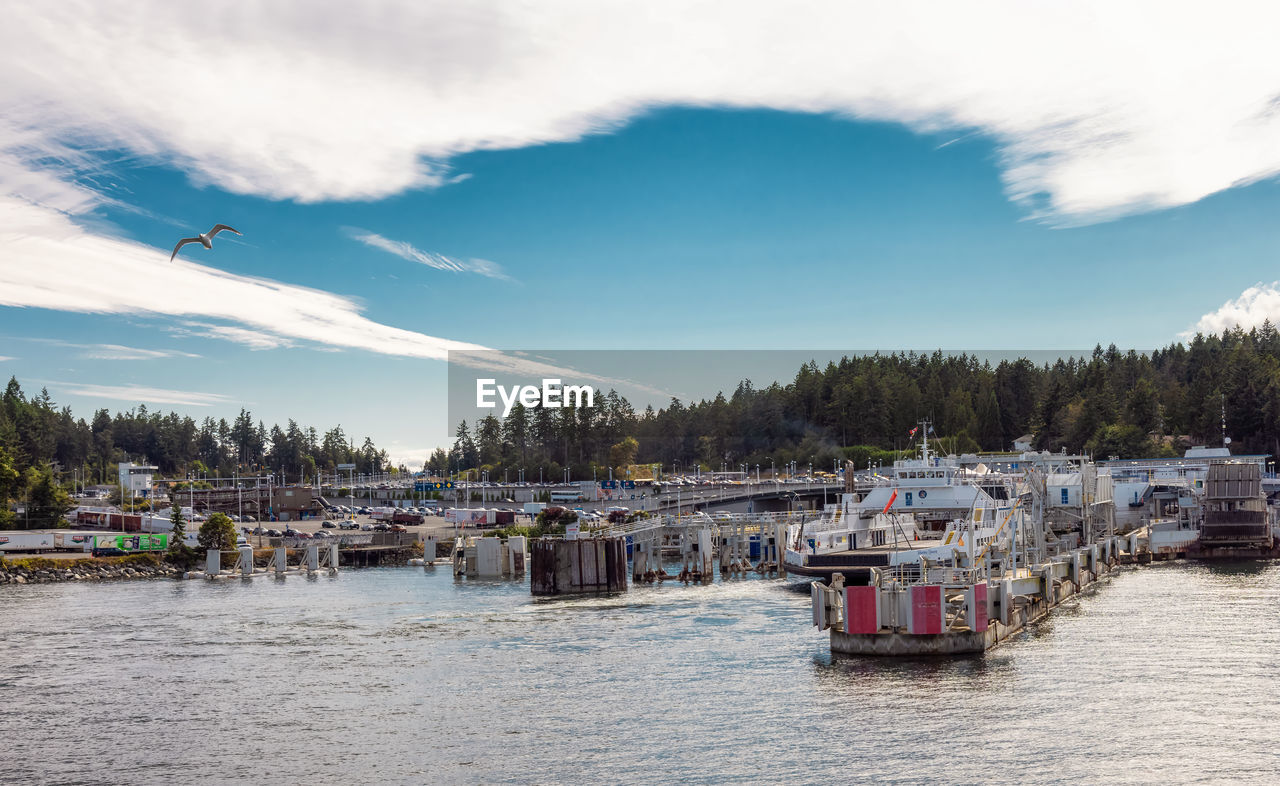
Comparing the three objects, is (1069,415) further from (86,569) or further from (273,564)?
(86,569)

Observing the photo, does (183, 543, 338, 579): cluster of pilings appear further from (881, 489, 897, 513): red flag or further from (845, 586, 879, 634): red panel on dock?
(845, 586, 879, 634): red panel on dock

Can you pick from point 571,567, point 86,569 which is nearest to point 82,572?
point 86,569

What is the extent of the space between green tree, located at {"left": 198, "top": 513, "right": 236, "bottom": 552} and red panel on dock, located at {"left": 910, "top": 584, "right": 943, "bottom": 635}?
7648 cm

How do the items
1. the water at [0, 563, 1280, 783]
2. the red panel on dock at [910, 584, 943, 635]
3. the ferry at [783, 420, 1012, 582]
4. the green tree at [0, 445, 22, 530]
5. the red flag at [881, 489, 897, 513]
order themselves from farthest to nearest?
the green tree at [0, 445, 22, 530] < the red flag at [881, 489, 897, 513] < the ferry at [783, 420, 1012, 582] < the red panel on dock at [910, 584, 943, 635] < the water at [0, 563, 1280, 783]

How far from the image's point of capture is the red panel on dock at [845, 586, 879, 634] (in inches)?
1567

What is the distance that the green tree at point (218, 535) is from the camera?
9938 cm

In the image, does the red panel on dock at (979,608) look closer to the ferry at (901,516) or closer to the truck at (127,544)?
the ferry at (901,516)

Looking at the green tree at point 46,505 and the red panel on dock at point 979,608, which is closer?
the red panel on dock at point 979,608

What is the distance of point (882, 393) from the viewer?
189125 millimetres

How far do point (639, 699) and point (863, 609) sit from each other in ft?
29.7

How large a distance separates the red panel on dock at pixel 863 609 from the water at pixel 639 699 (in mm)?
1434

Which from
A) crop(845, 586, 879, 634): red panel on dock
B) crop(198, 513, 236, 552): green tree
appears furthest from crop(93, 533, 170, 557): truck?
crop(845, 586, 879, 634): red panel on dock

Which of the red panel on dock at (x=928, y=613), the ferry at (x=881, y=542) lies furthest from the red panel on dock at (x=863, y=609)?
the ferry at (x=881, y=542)

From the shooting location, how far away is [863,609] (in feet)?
131
